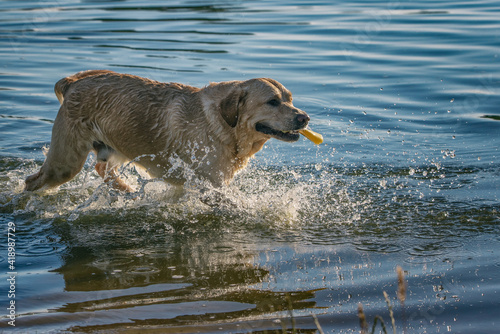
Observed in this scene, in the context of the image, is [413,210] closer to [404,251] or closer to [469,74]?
[404,251]

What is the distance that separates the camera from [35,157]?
923 centimetres

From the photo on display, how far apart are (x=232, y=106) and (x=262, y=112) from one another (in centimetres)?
30

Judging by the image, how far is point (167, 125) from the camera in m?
6.80

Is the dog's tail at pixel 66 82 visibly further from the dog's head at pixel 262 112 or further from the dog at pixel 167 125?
the dog's head at pixel 262 112

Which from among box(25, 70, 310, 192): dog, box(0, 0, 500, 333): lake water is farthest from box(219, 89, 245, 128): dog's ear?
box(0, 0, 500, 333): lake water

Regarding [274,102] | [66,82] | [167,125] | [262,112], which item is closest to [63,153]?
[66,82]

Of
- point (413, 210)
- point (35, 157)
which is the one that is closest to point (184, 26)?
point (35, 157)

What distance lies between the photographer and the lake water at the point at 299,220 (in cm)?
484

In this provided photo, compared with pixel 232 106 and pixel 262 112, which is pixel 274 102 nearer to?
pixel 262 112

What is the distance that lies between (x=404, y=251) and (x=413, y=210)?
1153 millimetres

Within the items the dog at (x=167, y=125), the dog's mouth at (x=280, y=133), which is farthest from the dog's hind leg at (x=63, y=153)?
the dog's mouth at (x=280, y=133)

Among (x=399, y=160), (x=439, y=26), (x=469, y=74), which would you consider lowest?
(x=399, y=160)

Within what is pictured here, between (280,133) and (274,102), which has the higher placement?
(274,102)

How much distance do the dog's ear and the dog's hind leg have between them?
5.33 feet
